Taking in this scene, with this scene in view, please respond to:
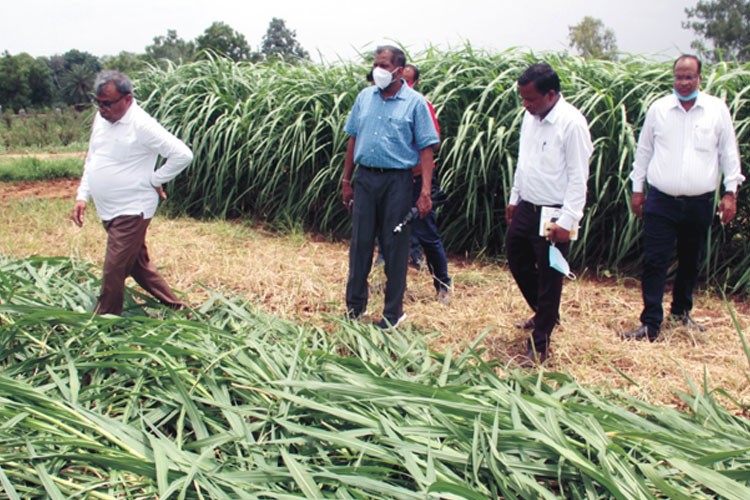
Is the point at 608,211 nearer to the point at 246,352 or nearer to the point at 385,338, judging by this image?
the point at 385,338

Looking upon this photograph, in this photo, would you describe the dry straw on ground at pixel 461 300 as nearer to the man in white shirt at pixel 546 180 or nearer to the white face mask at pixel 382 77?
the man in white shirt at pixel 546 180

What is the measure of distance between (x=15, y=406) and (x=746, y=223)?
411cm

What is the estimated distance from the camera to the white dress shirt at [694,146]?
3.30m

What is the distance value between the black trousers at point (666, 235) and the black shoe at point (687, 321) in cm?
22

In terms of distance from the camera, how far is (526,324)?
140 inches

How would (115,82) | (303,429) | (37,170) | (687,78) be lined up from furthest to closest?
(37,170)
(687,78)
(115,82)
(303,429)

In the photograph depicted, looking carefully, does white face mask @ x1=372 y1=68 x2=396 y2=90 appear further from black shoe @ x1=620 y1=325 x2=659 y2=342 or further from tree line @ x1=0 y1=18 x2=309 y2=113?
tree line @ x1=0 y1=18 x2=309 y2=113

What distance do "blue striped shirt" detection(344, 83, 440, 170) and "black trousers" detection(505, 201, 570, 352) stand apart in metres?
0.60

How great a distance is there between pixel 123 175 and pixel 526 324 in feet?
6.83

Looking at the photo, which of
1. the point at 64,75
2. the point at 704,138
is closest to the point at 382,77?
the point at 704,138

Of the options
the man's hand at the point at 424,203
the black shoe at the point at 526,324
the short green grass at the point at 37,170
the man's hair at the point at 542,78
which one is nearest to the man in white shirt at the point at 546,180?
the man's hair at the point at 542,78

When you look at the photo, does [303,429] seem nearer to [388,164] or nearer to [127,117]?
[388,164]

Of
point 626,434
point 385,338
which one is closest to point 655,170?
point 385,338

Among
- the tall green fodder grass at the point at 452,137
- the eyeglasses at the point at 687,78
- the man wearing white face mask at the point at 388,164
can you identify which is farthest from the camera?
the tall green fodder grass at the point at 452,137
